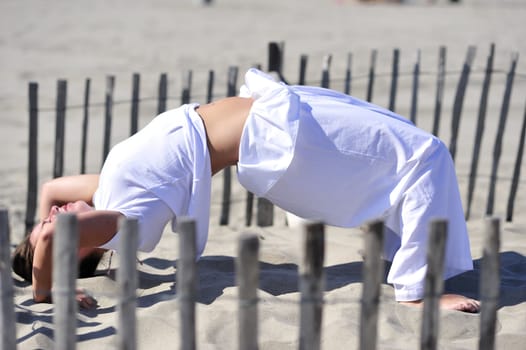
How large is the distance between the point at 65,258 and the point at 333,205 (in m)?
1.26

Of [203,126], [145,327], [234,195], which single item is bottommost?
[234,195]

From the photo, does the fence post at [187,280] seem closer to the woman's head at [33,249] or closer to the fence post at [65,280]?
the fence post at [65,280]

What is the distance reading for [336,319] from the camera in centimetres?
290

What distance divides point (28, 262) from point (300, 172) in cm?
122

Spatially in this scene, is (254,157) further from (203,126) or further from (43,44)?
(43,44)

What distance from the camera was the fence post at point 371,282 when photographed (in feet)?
7.38

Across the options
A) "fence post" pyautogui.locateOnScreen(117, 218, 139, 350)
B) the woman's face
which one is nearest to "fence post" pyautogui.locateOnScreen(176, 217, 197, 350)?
"fence post" pyautogui.locateOnScreen(117, 218, 139, 350)

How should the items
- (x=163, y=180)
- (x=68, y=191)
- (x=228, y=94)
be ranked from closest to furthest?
(x=163, y=180) → (x=68, y=191) → (x=228, y=94)

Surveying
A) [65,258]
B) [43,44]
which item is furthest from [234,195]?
[43,44]

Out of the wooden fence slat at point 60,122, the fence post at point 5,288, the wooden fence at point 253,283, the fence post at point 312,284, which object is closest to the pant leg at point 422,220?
the wooden fence at point 253,283

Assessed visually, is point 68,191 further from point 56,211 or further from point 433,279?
point 433,279

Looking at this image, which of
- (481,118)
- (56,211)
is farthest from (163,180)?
(481,118)

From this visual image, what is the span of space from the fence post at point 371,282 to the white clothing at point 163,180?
109 cm

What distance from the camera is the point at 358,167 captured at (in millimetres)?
3164
